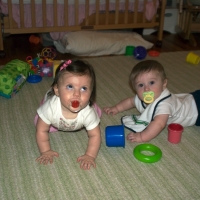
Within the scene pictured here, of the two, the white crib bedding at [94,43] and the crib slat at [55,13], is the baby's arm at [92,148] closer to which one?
the white crib bedding at [94,43]

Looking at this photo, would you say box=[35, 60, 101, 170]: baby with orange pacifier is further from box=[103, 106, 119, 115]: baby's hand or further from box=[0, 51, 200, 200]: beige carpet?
box=[103, 106, 119, 115]: baby's hand

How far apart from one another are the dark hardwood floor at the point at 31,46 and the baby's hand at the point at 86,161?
4.51 feet

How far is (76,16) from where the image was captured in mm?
2582

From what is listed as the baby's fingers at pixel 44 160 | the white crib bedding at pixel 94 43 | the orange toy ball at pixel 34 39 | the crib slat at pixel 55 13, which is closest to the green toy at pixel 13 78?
the baby's fingers at pixel 44 160

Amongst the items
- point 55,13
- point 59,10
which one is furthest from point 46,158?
point 59,10

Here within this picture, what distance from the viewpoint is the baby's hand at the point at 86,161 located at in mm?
1124

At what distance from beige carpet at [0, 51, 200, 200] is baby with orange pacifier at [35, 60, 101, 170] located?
0.05m

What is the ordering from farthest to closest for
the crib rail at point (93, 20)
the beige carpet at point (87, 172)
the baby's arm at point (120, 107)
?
the crib rail at point (93, 20), the baby's arm at point (120, 107), the beige carpet at point (87, 172)

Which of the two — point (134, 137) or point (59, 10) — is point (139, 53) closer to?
point (59, 10)

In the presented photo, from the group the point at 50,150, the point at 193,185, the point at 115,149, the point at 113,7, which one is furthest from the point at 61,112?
the point at 113,7

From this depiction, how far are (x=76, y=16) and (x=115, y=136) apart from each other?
162 centimetres

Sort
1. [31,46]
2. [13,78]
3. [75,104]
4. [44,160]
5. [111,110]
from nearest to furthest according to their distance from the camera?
[75,104] < [44,160] < [111,110] < [13,78] < [31,46]

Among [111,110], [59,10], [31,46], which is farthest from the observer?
[31,46]

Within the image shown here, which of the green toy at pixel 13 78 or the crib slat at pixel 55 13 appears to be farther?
the crib slat at pixel 55 13
